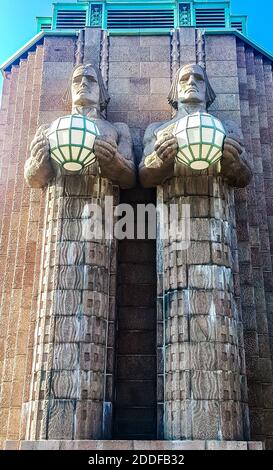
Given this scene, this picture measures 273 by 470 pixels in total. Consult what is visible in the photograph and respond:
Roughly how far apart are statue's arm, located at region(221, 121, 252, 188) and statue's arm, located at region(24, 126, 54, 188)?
2.60m

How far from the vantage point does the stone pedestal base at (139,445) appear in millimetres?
6586

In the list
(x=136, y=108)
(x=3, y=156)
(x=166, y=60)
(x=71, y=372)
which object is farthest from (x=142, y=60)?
(x=71, y=372)

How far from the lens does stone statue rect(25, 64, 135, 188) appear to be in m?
8.08

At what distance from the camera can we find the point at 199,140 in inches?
298

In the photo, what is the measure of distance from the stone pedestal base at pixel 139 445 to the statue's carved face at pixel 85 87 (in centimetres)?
517

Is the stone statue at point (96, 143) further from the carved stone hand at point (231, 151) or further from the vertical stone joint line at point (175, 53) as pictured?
the vertical stone joint line at point (175, 53)

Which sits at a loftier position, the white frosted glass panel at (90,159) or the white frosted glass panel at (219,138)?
the white frosted glass panel at (219,138)

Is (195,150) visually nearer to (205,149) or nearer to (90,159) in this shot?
(205,149)

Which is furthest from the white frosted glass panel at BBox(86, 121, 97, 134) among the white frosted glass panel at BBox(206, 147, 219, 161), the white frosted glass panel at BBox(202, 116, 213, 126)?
the white frosted glass panel at BBox(206, 147, 219, 161)

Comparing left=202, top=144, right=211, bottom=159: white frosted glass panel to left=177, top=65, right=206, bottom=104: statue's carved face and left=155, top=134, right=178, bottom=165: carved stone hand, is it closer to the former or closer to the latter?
left=155, top=134, right=178, bottom=165: carved stone hand

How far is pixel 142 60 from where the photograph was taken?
10445mm

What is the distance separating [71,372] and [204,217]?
9.48ft

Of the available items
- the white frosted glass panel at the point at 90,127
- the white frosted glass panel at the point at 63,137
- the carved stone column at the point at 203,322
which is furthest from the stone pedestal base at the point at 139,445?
the white frosted glass panel at the point at 90,127

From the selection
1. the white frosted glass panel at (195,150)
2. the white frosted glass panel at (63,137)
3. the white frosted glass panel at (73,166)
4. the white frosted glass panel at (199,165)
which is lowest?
the white frosted glass panel at (199,165)
